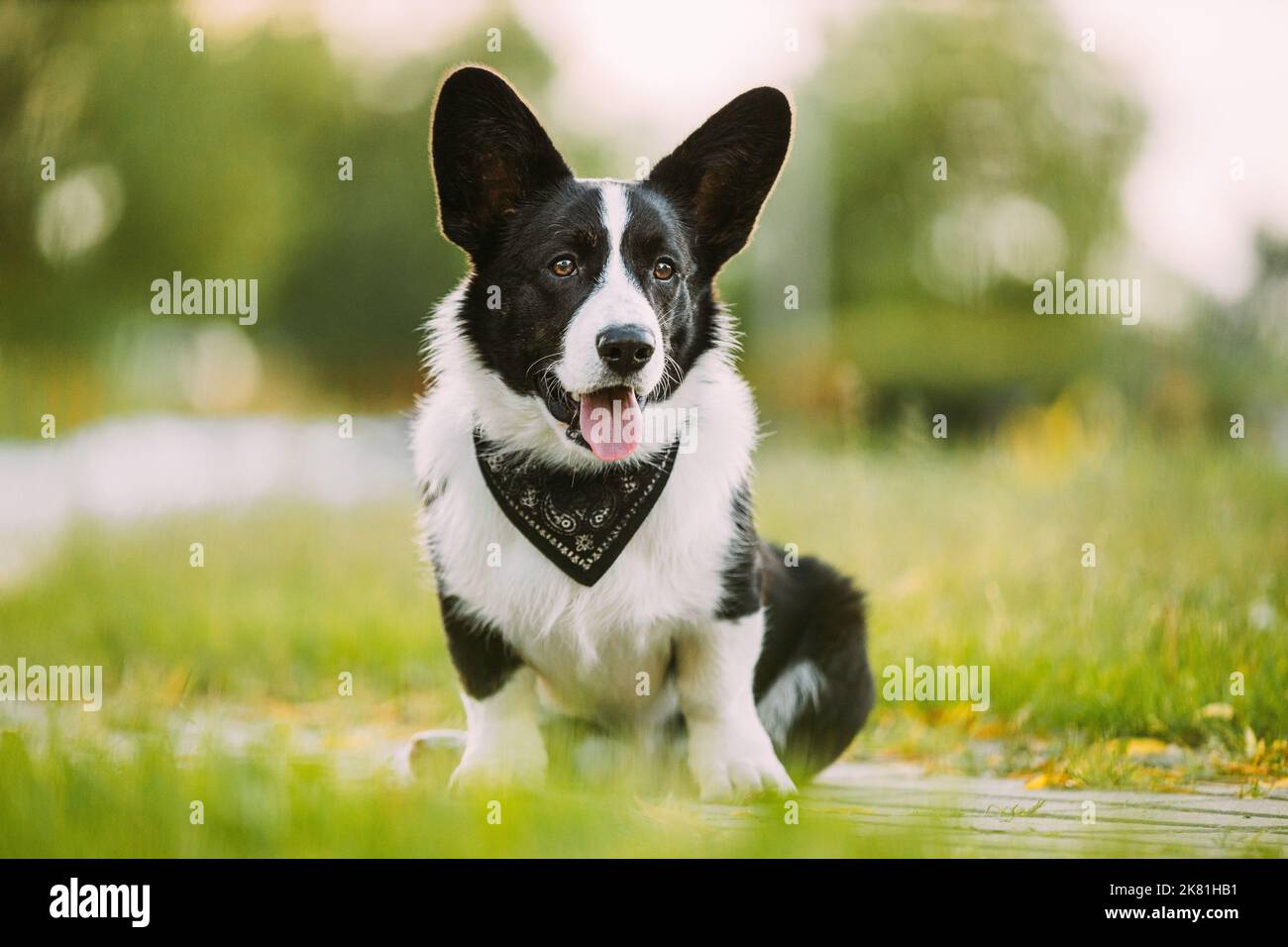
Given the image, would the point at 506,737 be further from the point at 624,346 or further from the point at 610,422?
the point at 624,346

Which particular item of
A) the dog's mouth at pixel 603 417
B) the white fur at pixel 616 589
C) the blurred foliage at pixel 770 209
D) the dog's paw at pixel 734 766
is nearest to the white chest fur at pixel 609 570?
the white fur at pixel 616 589

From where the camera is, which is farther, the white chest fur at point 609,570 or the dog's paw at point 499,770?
the white chest fur at point 609,570

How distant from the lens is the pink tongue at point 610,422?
3.21 meters

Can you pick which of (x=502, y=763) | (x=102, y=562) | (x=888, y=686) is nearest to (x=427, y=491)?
(x=502, y=763)

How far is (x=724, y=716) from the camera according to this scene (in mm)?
3266

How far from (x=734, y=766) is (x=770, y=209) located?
11.2 metres

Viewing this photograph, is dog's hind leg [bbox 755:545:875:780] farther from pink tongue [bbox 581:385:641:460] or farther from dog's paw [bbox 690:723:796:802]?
pink tongue [bbox 581:385:641:460]

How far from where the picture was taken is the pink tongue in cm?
321

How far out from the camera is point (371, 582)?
6.50m

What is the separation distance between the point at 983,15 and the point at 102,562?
1166 centimetres
